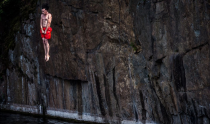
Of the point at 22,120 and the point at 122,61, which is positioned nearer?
the point at 122,61

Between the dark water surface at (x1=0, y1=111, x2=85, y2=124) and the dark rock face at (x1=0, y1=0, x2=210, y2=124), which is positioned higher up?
the dark rock face at (x1=0, y1=0, x2=210, y2=124)

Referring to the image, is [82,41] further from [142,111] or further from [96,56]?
[142,111]

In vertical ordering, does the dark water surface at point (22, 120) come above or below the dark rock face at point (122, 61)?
below

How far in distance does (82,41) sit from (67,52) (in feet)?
3.47

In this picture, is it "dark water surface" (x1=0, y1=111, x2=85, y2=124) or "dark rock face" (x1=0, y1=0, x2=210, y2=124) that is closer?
"dark rock face" (x1=0, y1=0, x2=210, y2=124)

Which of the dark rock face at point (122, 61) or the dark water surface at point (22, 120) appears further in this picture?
the dark water surface at point (22, 120)

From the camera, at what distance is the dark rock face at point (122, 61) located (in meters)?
11.2

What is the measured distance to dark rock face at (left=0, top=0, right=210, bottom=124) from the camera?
440 inches

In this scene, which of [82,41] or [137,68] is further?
[82,41]

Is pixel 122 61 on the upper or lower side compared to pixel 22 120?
upper

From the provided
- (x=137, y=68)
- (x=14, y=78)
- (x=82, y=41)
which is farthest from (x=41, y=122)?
(x=137, y=68)

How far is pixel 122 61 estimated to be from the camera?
13.5 meters

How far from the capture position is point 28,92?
17016 millimetres

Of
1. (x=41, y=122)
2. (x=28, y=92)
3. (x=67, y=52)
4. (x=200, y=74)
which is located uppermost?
(x=67, y=52)
